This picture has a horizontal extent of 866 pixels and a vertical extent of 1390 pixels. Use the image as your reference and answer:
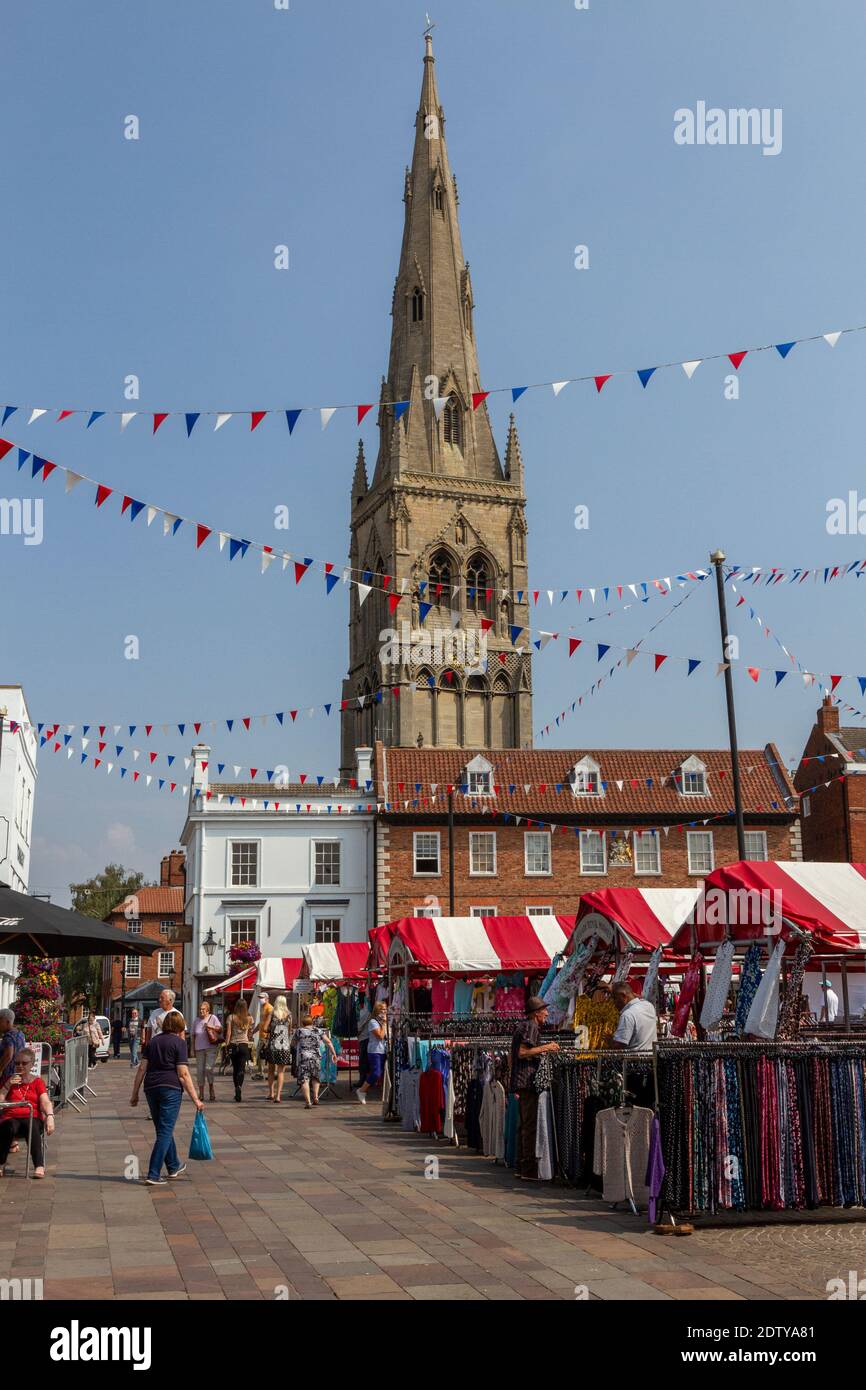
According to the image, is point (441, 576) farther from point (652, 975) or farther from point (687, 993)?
point (687, 993)

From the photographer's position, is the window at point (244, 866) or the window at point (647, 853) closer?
the window at point (647, 853)

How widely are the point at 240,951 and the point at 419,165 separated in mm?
60197

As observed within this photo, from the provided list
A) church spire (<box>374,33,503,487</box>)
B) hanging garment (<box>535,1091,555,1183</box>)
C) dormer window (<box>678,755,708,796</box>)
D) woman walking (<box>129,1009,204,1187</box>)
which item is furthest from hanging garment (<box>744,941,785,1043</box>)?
church spire (<box>374,33,503,487</box>)

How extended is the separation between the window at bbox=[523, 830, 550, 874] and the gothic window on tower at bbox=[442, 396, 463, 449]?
122ft

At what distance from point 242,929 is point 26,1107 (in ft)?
109

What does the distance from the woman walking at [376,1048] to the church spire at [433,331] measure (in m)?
54.4

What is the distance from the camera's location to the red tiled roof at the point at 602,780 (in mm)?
46281

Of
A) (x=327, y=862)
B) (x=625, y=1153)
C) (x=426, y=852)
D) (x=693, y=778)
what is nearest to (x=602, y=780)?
(x=693, y=778)

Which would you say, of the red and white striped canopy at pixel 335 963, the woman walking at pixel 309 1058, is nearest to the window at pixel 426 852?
the red and white striped canopy at pixel 335 963

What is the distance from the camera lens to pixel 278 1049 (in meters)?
23.2

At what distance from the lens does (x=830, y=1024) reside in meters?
18.1

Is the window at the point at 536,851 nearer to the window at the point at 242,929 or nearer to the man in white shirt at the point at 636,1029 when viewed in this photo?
the window at the point at 242,929
